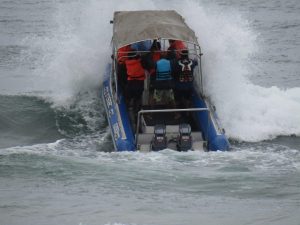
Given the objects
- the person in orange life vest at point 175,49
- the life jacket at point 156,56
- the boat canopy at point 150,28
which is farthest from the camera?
the life jacket at point 156,56

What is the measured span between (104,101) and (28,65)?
217 inches

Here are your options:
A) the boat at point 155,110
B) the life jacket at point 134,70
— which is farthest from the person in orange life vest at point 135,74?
the boat at point 155,110

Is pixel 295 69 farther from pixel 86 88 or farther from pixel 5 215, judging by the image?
pixel 5 215

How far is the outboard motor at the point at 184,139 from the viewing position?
12023 mm

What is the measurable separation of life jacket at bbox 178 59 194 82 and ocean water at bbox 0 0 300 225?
92 cm

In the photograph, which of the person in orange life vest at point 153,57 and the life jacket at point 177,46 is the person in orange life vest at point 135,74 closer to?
the person in orange life vest at point 153,57

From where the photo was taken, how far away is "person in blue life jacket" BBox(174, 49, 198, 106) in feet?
44.2

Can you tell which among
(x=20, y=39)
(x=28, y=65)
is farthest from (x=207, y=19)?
(x=20, y=39)

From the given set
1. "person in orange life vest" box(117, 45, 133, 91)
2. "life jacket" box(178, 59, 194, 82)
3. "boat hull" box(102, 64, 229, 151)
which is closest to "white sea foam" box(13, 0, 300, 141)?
"boat hull" box(102, 64, 229, 151)

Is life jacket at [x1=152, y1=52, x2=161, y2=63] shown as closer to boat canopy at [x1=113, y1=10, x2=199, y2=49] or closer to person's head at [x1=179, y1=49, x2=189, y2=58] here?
person's head at [x1=179, y1=49, x2=189, y2=58]

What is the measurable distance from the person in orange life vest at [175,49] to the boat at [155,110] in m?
0.08

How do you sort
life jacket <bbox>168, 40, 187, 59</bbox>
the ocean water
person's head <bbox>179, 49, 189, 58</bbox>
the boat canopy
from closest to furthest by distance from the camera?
the ocean water < the boat canopy < person's head <bbox>179, 49, 189, 58</bbox> < life jacket <bbox>168, 40, 187, 59</bbox>

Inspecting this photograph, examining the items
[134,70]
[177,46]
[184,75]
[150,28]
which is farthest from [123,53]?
[184,75]

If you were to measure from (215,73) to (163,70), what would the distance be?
156 cm
